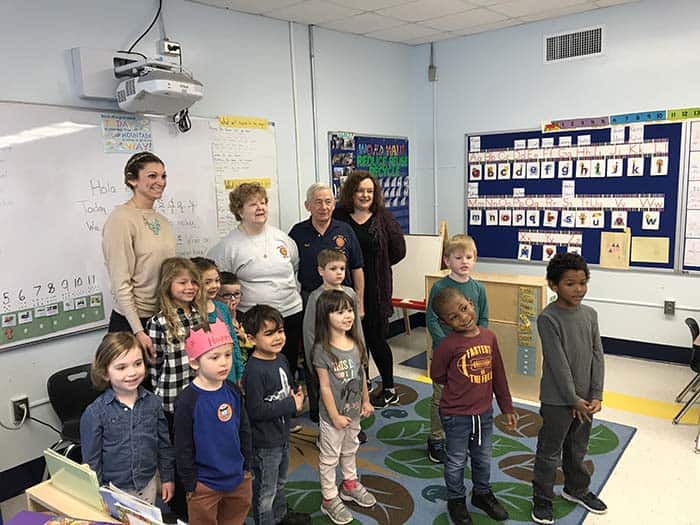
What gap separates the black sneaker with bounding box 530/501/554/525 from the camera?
2342 mm

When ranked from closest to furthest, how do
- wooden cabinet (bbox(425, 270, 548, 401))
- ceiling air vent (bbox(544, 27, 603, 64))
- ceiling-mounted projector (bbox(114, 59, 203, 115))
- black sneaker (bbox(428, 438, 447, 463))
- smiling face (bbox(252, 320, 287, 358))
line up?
smiling face (bbox(252, 320, 287, 358)) < ceiling-mounted projector (bbox(114, 59, 203, 115)) < black sneaker (bbox(428, 438, 447, 463)) < wooden cabinet (bbox(425, 270, 548, 401)) < ceiling air vent (bbox(544, 27, 603, 64))

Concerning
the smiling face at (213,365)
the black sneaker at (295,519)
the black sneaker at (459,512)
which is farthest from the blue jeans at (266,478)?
the black sneaker at (459,512)

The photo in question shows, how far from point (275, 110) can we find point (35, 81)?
5.27 feet

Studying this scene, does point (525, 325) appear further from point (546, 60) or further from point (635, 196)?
point (546, 60)

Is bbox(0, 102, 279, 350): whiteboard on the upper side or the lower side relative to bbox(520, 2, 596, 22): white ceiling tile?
lower

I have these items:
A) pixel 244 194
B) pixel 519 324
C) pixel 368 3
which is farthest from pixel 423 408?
pixel 368 3

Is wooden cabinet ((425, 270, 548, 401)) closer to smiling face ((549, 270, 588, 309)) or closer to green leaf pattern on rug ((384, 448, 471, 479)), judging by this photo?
green leaf pattern on rug ((384, 448, 471, 479))

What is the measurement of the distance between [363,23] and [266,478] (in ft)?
11.0

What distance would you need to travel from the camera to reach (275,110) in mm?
3967

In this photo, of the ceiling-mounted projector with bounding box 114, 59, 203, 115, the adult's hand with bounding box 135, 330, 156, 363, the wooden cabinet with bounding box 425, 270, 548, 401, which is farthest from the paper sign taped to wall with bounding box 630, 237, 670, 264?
the adult's hand with bounding box 135, 330, 156, 363

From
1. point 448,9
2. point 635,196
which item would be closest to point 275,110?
point 448,9

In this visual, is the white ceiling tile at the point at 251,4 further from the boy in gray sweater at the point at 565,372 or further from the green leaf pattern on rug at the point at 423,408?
the green leaf pattern on rug at the point at 423,408

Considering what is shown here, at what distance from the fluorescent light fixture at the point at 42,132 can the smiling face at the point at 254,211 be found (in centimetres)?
92

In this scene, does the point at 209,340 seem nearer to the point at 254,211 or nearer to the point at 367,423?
the point at 254,211
